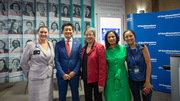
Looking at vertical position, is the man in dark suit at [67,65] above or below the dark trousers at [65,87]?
above

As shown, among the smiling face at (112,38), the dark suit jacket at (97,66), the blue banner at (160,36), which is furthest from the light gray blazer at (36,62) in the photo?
the blue banner at (160,36)

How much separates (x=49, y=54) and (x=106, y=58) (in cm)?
90

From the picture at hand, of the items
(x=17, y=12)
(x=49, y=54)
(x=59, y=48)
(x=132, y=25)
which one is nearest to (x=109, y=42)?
(x=59, y=48)

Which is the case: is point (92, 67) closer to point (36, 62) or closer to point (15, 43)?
point (36, 62)

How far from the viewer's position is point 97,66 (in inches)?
77.1

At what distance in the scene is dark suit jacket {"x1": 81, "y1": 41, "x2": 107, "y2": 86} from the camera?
188 centimetres

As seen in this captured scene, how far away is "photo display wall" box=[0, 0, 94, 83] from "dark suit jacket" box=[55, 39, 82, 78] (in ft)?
9.85

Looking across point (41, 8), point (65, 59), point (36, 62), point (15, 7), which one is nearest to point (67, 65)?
point (65, 59)

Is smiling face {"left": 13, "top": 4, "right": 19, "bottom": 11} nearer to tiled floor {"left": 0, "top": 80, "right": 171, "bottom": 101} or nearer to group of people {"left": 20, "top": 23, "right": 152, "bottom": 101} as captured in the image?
tiled floor {"left": 0, "top": 80, "right": 171, "bottom": 101}

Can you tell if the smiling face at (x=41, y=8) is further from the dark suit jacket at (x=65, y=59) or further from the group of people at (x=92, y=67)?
the dark suit jacket at (x=65, y=59)

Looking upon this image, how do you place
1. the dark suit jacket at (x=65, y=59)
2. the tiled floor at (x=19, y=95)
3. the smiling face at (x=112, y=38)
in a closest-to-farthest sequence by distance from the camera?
the smiling face at (x=112, y=38), the dark suit jacket at (x=65, y=59), the tiled floor at (x=19, y=95)

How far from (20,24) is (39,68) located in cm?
319

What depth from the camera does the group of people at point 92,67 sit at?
1880mm

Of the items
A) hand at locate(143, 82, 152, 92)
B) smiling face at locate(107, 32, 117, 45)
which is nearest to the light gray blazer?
smiling face at locate(107, 32, 117, 45)
